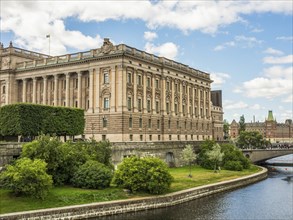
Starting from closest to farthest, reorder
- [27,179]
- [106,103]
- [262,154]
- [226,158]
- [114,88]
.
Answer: [27,179] → [114,88] → [106,103] → [226,158] → [262,154]

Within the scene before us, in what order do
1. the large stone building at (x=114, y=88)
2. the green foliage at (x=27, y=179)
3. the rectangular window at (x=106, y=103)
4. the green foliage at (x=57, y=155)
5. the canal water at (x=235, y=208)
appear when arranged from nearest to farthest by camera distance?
the green foliage at (x=27, y=179) < the canal water at (x=235, y=208) < the green foliage at (x=57, y=155) < the large stone building at (x=114, y=88) < the rectangular window at (x=106, y=103)

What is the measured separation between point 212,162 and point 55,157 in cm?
3974

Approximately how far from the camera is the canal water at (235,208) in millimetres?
41188

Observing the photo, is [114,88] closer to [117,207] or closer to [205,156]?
[205,156]

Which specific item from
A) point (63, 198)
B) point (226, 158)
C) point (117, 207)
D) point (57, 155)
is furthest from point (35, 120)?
point (226, 158)

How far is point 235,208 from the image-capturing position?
46.0 m

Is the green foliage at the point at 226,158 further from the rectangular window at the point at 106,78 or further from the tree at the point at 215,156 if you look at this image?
the rectangular window at the point at 106,78

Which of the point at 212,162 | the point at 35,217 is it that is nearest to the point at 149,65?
the point at 212,162

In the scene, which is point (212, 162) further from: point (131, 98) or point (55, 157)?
point (55, 157)

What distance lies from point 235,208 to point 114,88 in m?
39.7

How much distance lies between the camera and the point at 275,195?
184 feet

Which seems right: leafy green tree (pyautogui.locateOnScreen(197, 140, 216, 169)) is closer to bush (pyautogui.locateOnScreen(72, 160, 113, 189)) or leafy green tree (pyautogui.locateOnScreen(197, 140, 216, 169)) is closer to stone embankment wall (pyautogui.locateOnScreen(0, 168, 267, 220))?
stone embankment wall (pyautogui.locateOnScreen(0, 168, 267, 220))

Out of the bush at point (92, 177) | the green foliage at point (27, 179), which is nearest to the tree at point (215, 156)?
the bush at point (92, 177)

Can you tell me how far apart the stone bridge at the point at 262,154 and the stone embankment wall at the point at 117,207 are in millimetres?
54610
